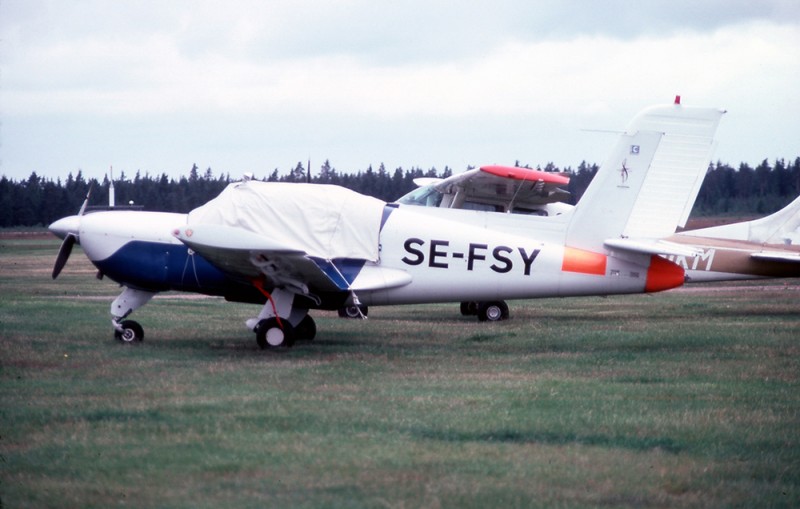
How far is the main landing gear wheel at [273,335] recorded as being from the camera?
13.4 metres

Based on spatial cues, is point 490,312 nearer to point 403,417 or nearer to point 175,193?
point 403,417

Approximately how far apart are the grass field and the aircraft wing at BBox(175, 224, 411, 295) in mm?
919

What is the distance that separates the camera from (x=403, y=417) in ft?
28.0

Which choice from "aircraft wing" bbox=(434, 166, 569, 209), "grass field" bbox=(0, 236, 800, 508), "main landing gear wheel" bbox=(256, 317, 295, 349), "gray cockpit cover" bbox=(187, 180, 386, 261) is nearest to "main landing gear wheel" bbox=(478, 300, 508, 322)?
"grass field" bbox=(0, 236, 800, 508)

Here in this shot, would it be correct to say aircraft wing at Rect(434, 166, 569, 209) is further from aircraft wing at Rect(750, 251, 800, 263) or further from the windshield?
aircraft wing at Rect(750, 251, 800, 263)

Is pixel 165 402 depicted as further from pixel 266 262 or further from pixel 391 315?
pixel 391 315

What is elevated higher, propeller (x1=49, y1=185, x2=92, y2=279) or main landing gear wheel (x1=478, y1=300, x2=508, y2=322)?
propeller (x1=49, y1=185, x2=92, y2=279)

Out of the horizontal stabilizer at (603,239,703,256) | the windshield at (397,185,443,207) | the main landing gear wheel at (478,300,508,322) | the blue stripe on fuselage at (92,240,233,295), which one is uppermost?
the windshield at (397,185,443,207)

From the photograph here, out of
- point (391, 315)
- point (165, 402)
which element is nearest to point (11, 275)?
point (391, 315)

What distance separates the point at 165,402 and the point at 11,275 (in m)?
24.7

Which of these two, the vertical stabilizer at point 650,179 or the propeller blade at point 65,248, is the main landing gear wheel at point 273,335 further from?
the vertical stabilizer at point 650,179

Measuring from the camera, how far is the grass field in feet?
20.6

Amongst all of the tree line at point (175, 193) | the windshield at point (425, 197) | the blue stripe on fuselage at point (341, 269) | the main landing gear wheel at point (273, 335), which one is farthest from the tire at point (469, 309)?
the tree line at point (175, 193)

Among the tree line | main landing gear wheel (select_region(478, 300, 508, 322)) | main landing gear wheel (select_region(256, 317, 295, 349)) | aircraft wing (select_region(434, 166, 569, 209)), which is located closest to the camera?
main landing gear wheel (select_region(256, 317, 295, 349))
